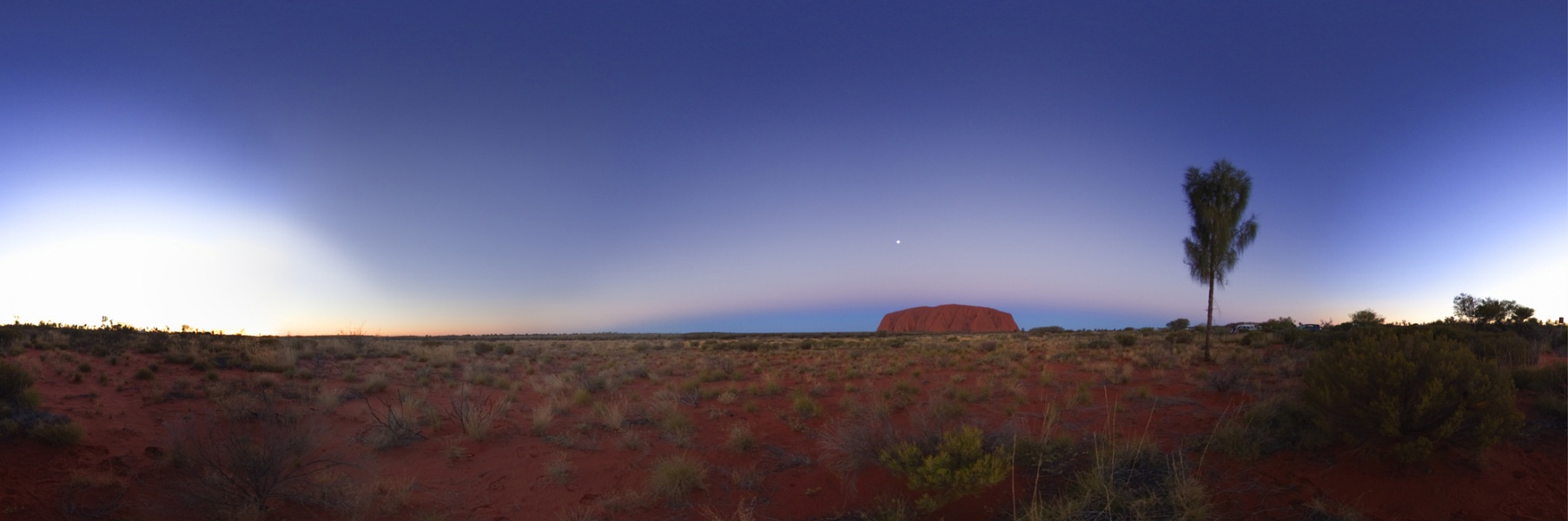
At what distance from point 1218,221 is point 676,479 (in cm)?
1675

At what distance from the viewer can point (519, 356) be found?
24.0 m

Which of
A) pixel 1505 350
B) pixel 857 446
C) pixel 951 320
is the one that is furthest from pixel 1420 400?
pixel 951 320

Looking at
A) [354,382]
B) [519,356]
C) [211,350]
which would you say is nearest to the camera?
[354,382]

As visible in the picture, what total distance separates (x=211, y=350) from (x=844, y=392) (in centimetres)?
1889

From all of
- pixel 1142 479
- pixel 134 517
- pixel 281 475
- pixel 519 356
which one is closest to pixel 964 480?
pixel 1142 479

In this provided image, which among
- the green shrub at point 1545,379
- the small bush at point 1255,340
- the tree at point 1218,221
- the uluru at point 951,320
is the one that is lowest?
the uluru at point 951,320

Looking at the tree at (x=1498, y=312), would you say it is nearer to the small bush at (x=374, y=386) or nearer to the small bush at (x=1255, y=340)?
the small bush at (x=1255, y=340)

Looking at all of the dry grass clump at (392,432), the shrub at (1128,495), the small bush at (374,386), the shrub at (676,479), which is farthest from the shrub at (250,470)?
the shrub at (1128,495)

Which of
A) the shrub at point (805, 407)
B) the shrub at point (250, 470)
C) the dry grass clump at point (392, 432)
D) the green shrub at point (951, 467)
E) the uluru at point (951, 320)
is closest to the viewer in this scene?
the green shrub at point (951, 467)

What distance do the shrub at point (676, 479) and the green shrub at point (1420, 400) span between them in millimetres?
6615

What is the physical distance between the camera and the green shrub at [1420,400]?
560 cm

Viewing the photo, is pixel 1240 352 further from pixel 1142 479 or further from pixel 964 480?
pixel 964 480

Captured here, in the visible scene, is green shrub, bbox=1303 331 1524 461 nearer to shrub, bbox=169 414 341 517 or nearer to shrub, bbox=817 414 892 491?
shrub, bbox=817 414 892 491

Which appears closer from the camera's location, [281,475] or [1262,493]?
[1262,493]
